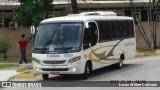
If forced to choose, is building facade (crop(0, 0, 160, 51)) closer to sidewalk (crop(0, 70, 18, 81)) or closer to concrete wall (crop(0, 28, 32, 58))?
concrete wall (crop(0, 28, 32, 58))

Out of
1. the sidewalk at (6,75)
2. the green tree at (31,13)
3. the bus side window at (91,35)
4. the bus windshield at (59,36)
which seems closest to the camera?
the bus windshield at (59,36)

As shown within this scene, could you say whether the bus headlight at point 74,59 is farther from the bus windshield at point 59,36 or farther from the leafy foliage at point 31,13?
the leafy foliage at point 31,13

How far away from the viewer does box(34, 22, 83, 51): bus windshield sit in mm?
18750

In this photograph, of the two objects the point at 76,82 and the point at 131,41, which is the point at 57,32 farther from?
the point at 131,41

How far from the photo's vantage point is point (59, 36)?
19016 millimetres

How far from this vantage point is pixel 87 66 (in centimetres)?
1934

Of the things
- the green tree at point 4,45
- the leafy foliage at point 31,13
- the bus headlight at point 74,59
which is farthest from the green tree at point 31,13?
the bus headlight at point 74,59

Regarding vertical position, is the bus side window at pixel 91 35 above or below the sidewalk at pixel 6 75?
above

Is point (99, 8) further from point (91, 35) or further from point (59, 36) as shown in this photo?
point (59, 36)

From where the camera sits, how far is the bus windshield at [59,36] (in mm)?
18750

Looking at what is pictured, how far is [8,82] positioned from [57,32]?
290 cm

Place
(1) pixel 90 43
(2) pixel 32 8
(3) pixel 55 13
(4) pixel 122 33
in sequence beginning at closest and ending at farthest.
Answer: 1. (1) pixel 90 43
2. (4) pixel 122 33
3. (2) pixel 32 8
4. (3) pixel 55 13

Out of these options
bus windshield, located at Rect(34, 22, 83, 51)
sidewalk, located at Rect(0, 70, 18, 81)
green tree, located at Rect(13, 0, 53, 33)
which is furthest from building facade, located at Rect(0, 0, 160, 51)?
bus windshield, located at Rect(34, 22, 83, 51)

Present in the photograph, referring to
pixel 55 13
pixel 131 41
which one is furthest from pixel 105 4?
pixel 131 41
